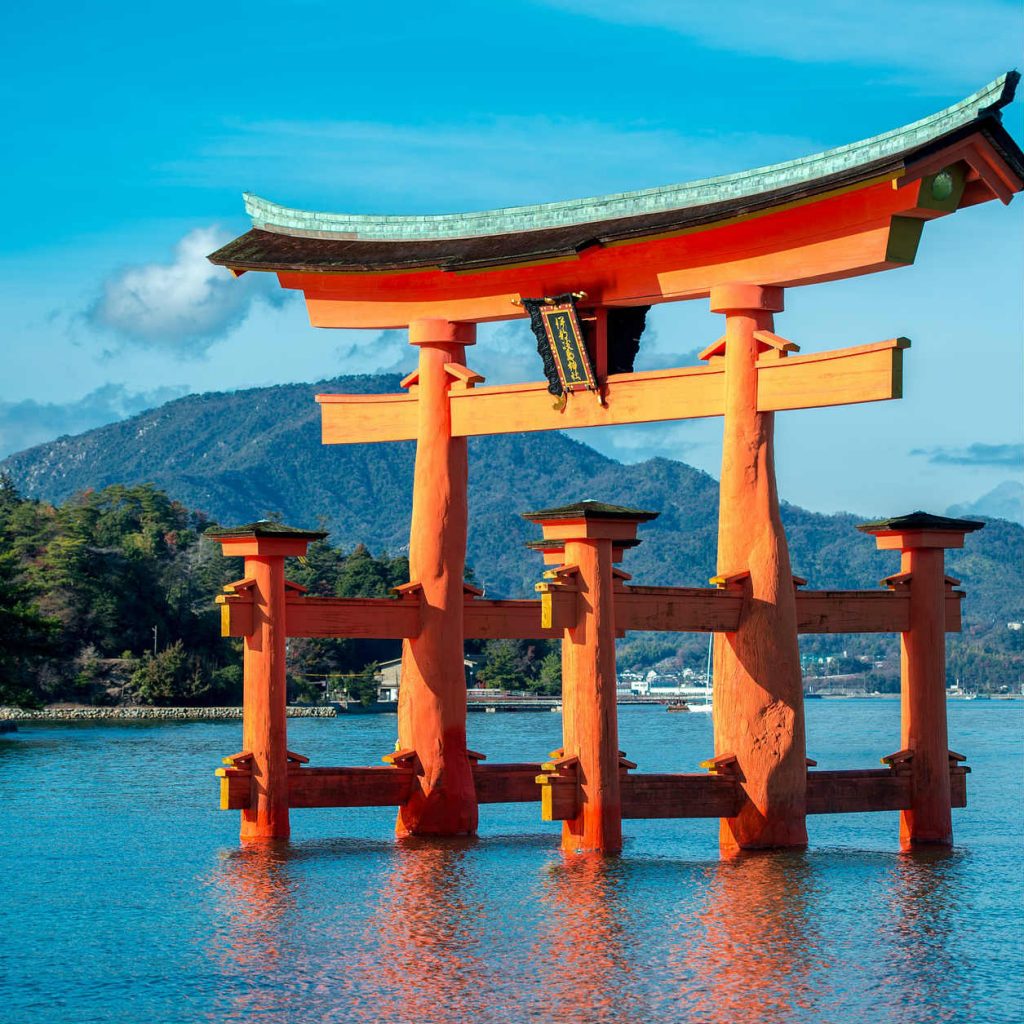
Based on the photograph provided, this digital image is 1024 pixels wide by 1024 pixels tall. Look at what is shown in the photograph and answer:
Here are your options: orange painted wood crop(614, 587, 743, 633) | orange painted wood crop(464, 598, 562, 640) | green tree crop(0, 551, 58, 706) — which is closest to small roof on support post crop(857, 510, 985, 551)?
orange painted wood crop(614, 587, 743, 633)

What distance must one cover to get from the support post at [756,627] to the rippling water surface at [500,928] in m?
0.54

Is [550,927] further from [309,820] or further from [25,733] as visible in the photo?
[25,733]

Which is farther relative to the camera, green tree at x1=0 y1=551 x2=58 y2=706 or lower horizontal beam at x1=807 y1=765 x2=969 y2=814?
green tree at x1=0 y1=551 x2=58 y2=706

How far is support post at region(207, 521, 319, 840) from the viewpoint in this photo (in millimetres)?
17891

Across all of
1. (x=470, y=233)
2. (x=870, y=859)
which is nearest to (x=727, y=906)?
(x=870, y=859)

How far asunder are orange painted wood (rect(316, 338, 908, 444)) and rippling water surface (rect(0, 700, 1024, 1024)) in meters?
4.19

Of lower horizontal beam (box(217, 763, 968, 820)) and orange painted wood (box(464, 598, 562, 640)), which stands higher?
orange painted wood (box(464, 598, 562, 640))

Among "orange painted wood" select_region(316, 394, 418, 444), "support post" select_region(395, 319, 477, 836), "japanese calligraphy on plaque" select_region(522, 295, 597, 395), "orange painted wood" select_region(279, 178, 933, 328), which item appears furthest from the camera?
"orange painted wood" select_region(316, 394, 418, 444)

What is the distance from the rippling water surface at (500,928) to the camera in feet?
39.7

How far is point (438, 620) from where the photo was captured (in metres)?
19.0

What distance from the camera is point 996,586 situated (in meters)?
189

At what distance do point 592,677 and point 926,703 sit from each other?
11.7ft

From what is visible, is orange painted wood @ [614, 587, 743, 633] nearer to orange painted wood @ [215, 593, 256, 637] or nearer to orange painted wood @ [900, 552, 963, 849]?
orange painted wood @ [900, 552, 963, 849]

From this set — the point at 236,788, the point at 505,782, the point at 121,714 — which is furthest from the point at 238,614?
the point at 121,714
